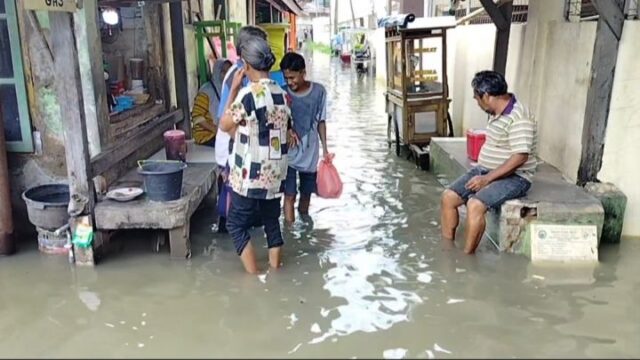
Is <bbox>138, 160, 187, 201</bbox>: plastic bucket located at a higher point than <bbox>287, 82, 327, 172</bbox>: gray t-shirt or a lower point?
lower

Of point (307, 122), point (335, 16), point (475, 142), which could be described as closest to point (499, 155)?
point (475, 142)

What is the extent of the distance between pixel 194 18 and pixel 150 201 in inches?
156

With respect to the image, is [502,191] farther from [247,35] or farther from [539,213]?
[247,35]

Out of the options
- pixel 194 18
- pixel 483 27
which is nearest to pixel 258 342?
pixel 194 18

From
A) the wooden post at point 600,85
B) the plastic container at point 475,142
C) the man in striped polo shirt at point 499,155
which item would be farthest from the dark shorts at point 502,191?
the plastic container at point 475,142

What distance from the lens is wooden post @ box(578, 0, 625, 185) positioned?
4.61 meters

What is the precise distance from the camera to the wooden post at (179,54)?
669 cm

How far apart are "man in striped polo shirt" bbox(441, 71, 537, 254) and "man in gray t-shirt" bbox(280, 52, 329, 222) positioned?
4.57 ft

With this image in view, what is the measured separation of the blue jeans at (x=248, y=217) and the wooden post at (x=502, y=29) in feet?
13.6

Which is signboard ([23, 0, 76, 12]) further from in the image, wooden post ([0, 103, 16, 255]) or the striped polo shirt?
the striped polo shirt

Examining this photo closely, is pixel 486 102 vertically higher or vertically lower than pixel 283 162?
higher

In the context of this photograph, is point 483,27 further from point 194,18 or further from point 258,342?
point 258,342

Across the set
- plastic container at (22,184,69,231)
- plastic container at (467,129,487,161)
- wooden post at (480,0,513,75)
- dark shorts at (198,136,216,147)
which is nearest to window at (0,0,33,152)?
plastic container at (22,184,69,231)

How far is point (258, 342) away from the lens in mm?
3293
